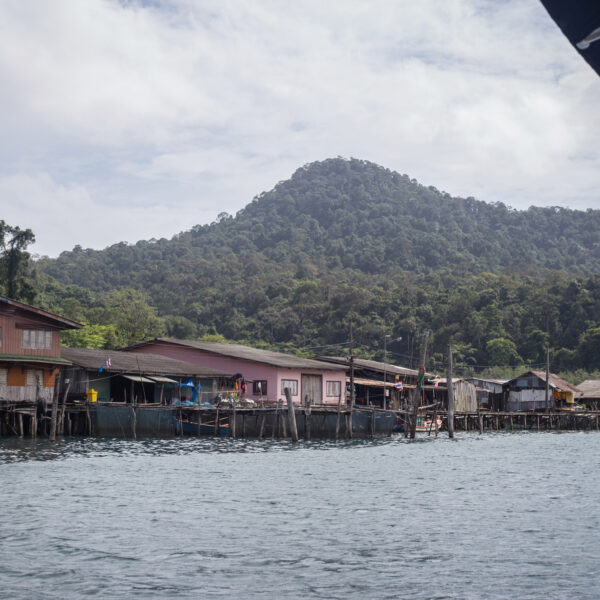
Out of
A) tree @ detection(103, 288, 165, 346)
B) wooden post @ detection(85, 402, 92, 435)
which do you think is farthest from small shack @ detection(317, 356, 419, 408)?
wooden post @ detection(85, 402, 92, 435)

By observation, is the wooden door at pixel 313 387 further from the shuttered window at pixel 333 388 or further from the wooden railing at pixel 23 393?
the wooden railing at pixel 23 393

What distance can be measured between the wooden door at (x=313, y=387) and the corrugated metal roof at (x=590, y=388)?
3985 centimetres

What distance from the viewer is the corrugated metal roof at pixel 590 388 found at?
3511 inches

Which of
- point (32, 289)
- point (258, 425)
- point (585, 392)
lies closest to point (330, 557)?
point (258, 425)

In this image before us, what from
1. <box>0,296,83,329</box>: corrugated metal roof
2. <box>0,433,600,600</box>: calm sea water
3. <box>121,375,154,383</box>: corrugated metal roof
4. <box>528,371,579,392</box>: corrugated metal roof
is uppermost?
<box>0,296,83,329</box>: corrugated metal roof

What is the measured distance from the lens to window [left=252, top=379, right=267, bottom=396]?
60.3 m

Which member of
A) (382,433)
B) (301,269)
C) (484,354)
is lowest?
(382,433)

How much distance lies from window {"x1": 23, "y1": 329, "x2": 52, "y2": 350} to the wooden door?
73.1 feet

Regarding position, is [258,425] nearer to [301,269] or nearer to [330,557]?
[330,557]

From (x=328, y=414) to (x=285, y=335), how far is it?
58811 mm

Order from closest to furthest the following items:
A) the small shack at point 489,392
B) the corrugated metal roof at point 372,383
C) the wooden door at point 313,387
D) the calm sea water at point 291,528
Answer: the calm sea water at point 291,528
the wooden door at point 313,387
the corrugated metal roof at point 372,383
the small shack at point 489,392

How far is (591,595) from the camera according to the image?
13.7 meters

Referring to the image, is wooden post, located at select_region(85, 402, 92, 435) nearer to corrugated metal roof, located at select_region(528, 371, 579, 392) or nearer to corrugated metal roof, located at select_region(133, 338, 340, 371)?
corrugated metal roof, located at select_region(133, 338, 340, 371)

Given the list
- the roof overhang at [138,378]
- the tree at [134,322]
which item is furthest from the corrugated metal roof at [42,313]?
the tree at [134,322]
